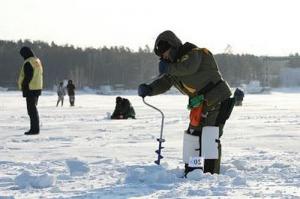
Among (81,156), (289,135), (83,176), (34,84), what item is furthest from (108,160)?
(289,135)

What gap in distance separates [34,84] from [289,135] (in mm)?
5084

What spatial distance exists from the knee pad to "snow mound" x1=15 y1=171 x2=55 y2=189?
5.03 feet

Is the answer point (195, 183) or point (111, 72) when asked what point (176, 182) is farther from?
point (111, 72)

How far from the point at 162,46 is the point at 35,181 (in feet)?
6.16

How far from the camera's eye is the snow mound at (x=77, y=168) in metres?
6.40

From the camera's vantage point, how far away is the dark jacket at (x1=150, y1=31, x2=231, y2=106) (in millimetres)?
6195

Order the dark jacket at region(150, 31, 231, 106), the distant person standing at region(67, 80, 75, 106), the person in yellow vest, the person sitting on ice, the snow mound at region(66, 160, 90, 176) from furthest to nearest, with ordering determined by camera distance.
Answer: the distant person standing at region(67, 80, 75, 106) → the person sitting on ice → the person in yellow vest → the snow mound at region(66, 160, 90, 176) → the dark jacket at region(150, 31, 231, 106)

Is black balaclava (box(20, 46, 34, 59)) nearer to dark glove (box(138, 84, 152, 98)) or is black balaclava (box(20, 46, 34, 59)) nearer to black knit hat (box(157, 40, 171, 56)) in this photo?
dark glove (box(138, 84, 152, 98))

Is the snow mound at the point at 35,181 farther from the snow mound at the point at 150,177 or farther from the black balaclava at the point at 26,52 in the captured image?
the black balaclava at the point at 26,52

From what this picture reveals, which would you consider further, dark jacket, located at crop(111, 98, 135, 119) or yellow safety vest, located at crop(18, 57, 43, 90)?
dark jacket, located at crop(111, 98, 135, 119)

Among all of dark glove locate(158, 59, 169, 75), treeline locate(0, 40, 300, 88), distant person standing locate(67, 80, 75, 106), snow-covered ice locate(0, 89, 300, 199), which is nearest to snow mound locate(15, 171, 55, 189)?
snow-covered ice locate(0, 89, 300, 199)

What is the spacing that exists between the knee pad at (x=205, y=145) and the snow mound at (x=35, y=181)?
1.53 m

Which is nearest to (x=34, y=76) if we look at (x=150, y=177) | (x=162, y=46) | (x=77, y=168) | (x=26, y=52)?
(x=26, y=52)

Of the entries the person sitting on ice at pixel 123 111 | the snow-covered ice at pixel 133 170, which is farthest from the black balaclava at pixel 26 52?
the person sitting on ice at pixel 123 111
